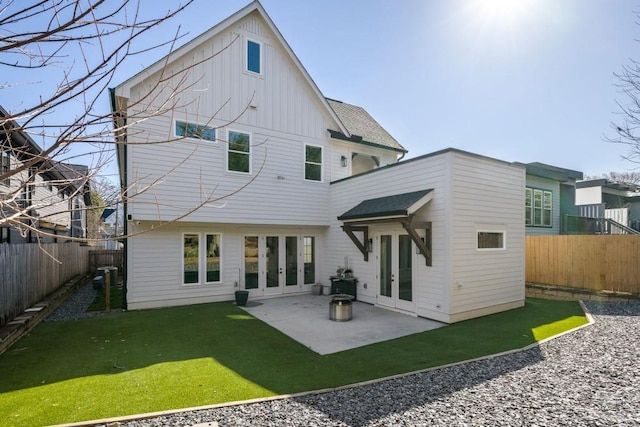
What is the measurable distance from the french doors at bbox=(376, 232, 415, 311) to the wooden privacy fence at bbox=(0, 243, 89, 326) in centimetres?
817

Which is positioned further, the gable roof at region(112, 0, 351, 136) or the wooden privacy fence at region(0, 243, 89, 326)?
the gable roof at region(112, 0, 351, 136)

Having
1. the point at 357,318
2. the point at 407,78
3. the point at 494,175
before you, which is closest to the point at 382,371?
the point at 357,318

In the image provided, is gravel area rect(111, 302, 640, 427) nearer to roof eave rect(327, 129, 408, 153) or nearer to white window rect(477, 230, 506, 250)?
white window rect(477, 230, 506, 250)

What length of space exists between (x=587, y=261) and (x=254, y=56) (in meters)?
13.6

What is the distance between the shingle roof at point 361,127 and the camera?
15.1 metres

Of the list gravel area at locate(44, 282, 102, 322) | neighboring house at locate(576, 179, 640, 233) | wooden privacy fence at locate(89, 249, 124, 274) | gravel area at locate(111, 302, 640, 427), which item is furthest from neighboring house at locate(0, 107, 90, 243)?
neighboring house at locate(576, 179, 640, 233)

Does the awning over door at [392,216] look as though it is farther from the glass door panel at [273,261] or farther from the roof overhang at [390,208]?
the glass door panel at [273,261]

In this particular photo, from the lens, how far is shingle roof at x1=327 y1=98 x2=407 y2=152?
15.1 m

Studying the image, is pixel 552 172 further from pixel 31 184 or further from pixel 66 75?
pixel 31 184

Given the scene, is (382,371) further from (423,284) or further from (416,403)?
(423,284)

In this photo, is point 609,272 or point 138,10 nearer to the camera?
point 138,10

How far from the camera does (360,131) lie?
620 inches

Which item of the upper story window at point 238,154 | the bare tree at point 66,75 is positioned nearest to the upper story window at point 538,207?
the upper story window at point 238,154

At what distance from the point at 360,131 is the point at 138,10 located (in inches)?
555
